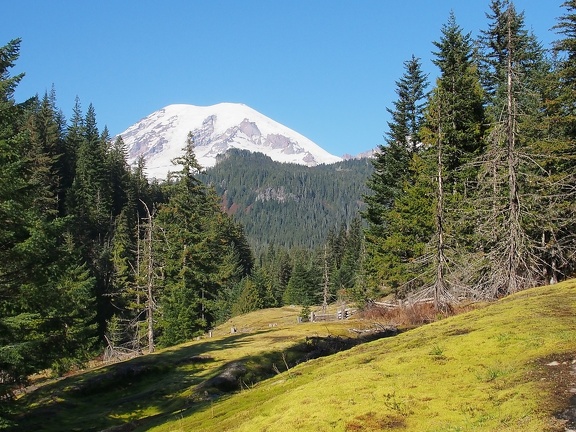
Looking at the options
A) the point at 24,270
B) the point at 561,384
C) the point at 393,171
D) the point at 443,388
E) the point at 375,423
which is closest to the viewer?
the point at 561,384

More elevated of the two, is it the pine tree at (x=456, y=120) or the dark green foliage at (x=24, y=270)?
the pine tree at (x=456, y=120)

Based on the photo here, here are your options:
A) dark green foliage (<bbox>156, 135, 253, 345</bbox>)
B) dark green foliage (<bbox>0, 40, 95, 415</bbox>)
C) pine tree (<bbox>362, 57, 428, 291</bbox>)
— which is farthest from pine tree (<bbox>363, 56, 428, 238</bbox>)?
dark green foliage (<bbox>0, 40, 95, 415</bbox>)

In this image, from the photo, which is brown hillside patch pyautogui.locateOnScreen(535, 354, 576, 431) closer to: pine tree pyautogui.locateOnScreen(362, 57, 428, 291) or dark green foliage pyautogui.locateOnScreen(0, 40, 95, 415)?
dark green foliage pyautogui.locateOnScreen(0, 40, 95, 415)

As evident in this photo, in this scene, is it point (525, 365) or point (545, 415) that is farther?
point (525, 365)

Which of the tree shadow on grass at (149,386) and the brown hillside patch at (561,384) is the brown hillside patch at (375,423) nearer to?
the brown hillside patch at (561,384)

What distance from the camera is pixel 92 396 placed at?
28375 mm

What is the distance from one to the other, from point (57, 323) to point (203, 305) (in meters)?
29.4

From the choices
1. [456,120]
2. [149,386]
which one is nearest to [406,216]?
[456,120]

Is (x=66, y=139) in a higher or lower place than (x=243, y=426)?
higher

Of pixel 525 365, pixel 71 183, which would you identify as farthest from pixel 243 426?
pixel 71 183

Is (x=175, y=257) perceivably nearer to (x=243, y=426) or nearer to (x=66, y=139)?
(x=243, y=426)

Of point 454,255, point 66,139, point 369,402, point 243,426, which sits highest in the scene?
point 66,139

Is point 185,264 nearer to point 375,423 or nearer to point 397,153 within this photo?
point 397,153

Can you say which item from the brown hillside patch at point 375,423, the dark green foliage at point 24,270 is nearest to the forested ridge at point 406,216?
the dark green foliage at point 24,270
